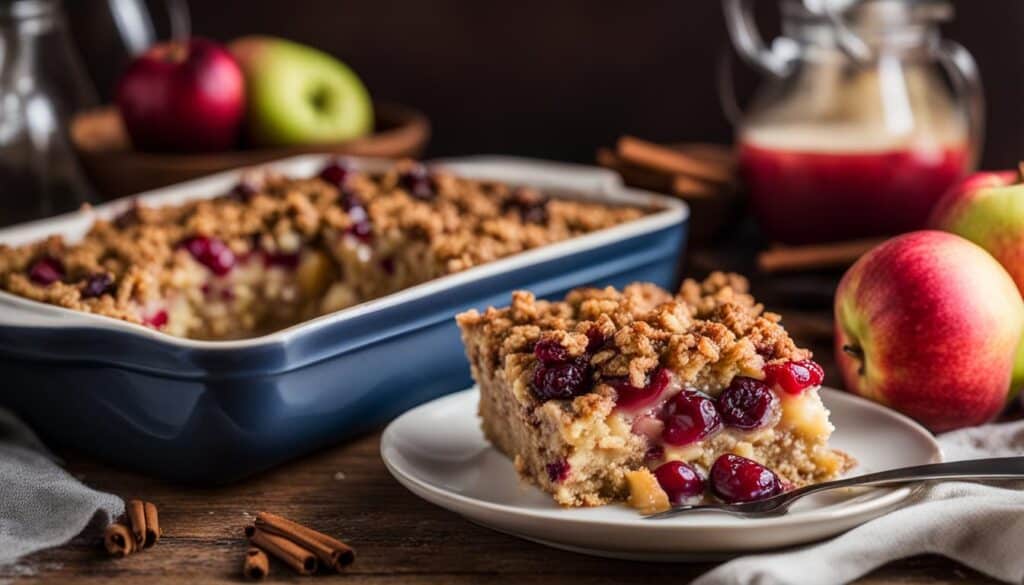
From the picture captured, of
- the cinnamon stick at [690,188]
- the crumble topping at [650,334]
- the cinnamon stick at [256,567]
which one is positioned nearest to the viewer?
the cinnamon stick at [256,567]

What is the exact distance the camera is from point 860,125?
2.59m

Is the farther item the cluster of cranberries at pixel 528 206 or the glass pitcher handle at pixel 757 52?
the glass pitcher handle at pixel 757 52

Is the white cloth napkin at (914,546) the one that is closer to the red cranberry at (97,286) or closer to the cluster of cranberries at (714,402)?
the cluster of cranberries at (714,402)

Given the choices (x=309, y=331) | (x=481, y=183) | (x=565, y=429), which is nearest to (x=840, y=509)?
(x=565, y=429)

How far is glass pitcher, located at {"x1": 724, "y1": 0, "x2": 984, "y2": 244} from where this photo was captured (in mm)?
2525

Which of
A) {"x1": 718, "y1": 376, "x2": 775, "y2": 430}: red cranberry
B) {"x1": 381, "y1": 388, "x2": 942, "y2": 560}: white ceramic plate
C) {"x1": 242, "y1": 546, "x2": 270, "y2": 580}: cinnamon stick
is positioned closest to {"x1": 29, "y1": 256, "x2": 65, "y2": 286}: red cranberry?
{"x1": 381, "y1": 388, "x2": 942, "y2": 560}: white ceramic plate

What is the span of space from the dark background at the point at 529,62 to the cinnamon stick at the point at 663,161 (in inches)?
26.1

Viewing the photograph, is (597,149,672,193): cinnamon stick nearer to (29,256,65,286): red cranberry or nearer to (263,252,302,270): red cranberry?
(263,252,302,270): red cranberry

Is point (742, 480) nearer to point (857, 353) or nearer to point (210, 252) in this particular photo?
point (857, 353)

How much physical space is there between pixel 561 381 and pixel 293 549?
0.36 metres

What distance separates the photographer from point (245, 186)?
8.15 feet

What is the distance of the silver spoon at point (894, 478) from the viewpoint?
4.97ft

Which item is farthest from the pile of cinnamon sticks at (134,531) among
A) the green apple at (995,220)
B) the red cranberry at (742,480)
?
the green apple at (995,220)

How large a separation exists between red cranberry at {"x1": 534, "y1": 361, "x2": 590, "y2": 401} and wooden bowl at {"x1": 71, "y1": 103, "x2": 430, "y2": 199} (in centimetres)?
142
